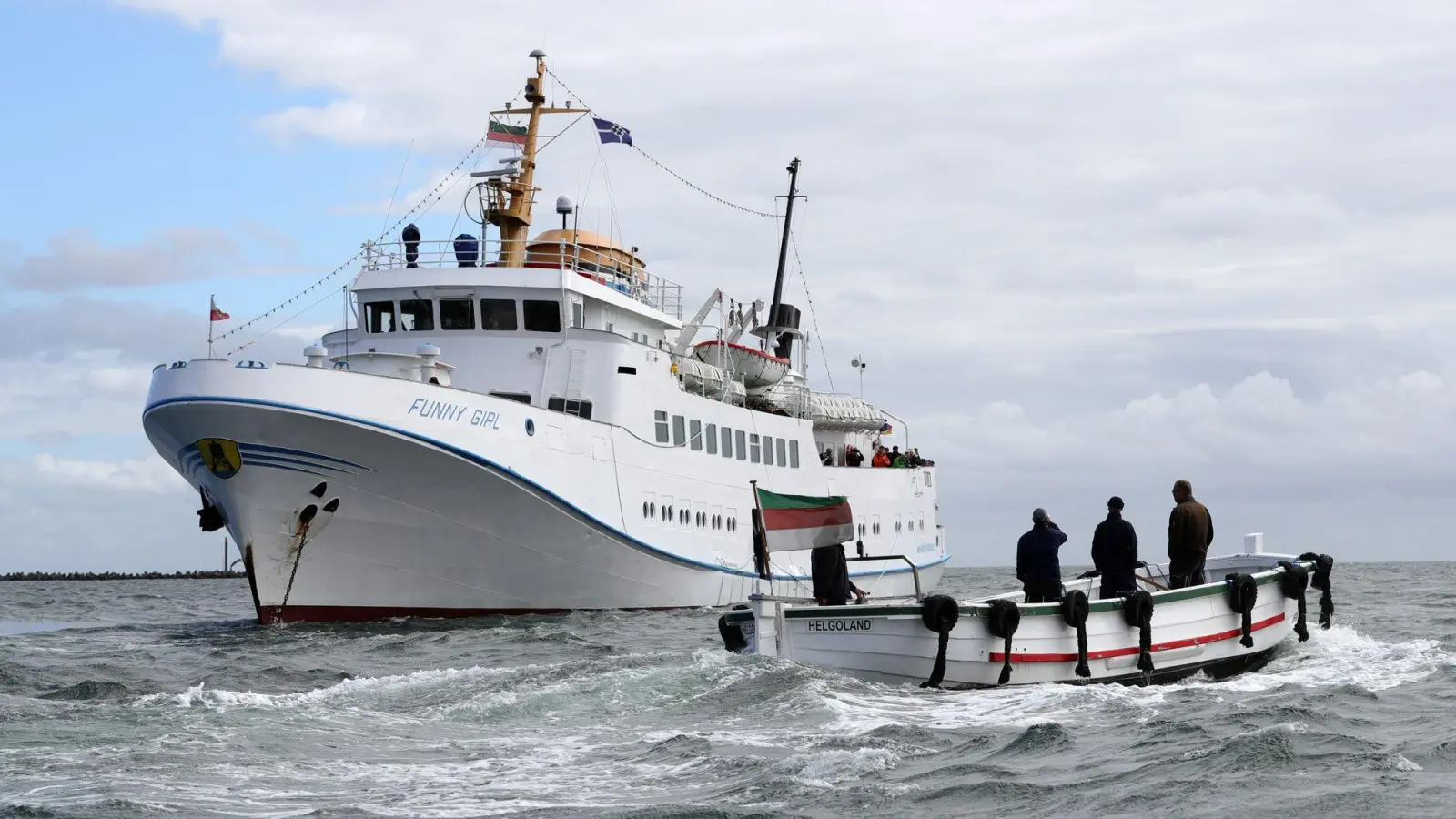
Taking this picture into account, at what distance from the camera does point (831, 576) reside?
15.8 metres

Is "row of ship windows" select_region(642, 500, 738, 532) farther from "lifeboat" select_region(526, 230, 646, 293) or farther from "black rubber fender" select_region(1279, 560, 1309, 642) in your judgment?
"black rubber fender" select_region(1279, 560, 1309, 642)

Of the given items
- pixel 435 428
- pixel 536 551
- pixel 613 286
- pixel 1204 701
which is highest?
pixel 613 286

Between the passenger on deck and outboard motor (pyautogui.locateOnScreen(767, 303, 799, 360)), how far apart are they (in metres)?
25.7

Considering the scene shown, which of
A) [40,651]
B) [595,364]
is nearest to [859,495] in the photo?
[595,364]

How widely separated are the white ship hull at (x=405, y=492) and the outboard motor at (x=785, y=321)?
52.1ft

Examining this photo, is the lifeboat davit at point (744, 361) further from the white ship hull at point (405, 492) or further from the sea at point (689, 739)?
the sea at point (689, 739)

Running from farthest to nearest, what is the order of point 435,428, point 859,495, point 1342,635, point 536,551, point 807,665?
point 859,495
point 536,551
point 435,428
point 1342,635
point 807,665

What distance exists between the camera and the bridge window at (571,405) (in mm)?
26047

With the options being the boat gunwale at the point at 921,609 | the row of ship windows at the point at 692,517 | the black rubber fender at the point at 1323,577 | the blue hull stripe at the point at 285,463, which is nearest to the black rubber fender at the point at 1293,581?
the black rubber fender at the point at 1323,577

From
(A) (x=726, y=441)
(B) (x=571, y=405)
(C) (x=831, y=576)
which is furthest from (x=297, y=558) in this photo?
(A) (x=726, y=441)

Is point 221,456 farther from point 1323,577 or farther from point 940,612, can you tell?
point 1323,577

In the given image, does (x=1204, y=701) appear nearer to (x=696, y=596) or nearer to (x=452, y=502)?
(x=452, y=502)

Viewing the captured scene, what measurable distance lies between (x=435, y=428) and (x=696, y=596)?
26.2 feet

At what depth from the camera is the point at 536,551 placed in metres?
23.8
